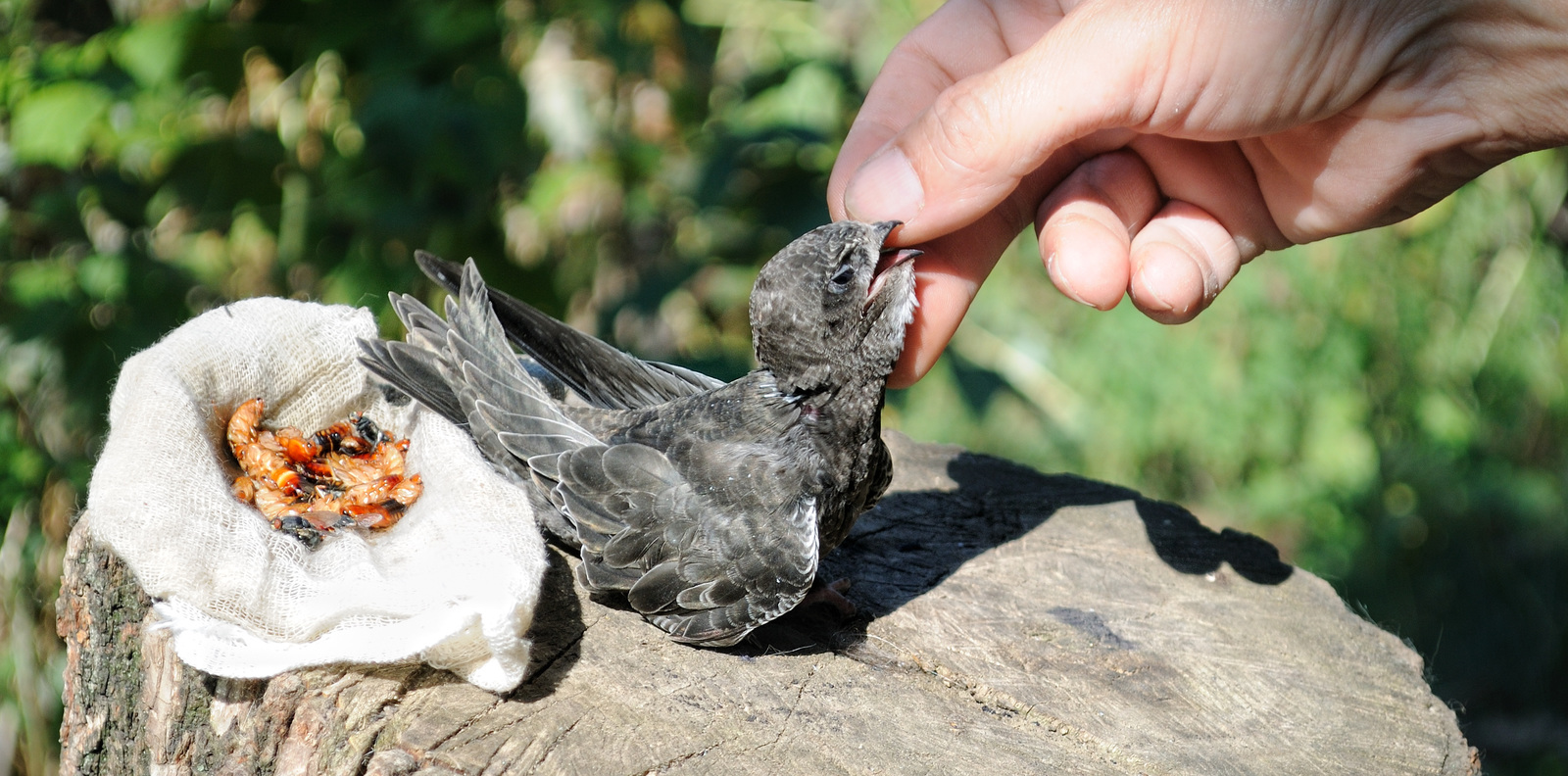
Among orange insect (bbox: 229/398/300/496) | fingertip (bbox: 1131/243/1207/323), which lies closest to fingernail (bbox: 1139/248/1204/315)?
fingertip (bbox: 1131/243/1207/323)

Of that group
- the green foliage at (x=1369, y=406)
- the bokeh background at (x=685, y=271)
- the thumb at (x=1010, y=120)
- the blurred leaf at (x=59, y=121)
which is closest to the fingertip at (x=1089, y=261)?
the thumb at (x=1010, y=120)

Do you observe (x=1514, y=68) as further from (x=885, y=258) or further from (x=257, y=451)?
(x=257, y=451)

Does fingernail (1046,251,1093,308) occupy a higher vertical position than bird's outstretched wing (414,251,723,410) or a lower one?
higher

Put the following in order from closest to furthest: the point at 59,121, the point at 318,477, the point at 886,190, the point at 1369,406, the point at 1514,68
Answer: the point at 1514,68 → the point at 886,190 → the point at 318,477 → the point at 59,121 → the point at 1369,406

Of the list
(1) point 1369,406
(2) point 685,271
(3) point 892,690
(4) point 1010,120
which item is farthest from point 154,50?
(1) point 1369,406

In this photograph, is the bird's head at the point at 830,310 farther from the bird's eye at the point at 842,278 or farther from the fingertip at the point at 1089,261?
the fingertip at the point at 1089,261

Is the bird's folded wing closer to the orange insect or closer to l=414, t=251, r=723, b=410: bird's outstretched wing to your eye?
l=414, t=251, r=723, b=410: bird's outstretched wing

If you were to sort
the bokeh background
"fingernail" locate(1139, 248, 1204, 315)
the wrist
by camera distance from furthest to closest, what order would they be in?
the bokeh background → "fingernail" locate(1139, 248, 1204, 315) → the wrist
